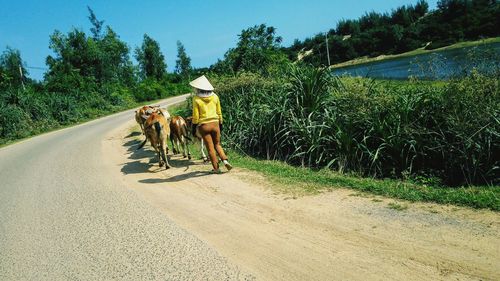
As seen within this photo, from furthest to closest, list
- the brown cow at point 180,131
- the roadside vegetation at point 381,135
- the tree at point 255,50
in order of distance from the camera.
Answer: the tree at point 255,50
the brown cow at point 180,131
the roadside vegetation at point 381,135

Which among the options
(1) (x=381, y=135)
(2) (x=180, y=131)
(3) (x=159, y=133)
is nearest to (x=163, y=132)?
(3) (x=159, y=133)

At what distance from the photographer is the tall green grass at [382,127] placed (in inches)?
288

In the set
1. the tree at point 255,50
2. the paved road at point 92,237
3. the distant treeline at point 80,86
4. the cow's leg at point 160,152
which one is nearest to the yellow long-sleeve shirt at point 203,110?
the paved road at point 92,237

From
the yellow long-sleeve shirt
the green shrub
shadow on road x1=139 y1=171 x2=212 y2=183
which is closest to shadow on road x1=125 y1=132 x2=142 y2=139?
shadow on road x1=139 y1=171 x2=212 y2=183

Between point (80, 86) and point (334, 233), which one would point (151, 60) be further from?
point (334, 233)

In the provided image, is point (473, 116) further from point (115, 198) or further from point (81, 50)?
point (81, 50)

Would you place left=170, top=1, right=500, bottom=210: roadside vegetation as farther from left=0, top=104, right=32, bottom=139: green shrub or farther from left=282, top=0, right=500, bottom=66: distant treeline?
left=282, top=0, right=500, bottom=66: distant treeline

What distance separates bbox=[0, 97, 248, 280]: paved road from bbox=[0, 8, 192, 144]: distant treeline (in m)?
17.9

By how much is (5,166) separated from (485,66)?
14.4 metres

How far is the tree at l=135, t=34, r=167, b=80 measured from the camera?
6862 cm

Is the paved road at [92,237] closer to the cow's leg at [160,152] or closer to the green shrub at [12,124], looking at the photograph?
the cow's leg at [160,152]

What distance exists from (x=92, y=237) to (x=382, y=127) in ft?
19.5

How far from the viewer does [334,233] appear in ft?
16.0

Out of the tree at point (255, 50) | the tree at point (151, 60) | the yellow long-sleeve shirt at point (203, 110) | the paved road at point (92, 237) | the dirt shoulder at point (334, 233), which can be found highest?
the tree at point (151, 60)
